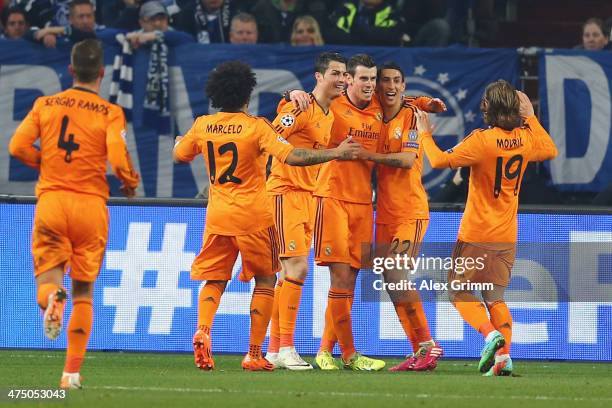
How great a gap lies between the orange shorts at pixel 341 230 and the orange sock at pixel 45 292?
3.13 m

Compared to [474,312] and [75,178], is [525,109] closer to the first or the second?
[474,312]

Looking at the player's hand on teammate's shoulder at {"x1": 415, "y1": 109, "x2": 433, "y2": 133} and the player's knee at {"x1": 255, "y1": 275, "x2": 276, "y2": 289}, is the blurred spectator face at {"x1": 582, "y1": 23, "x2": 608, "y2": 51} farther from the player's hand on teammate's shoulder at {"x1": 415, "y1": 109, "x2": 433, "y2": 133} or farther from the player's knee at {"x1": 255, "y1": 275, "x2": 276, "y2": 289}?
the player's knee at {"x1": 255, "y1": 275, "x2": 276, "y2": 289}

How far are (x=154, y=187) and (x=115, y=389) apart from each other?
21.8 feet

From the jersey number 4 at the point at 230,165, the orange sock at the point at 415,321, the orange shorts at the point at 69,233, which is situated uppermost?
the jersey number 4 at the point at 230,165

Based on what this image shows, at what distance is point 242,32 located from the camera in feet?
53.0

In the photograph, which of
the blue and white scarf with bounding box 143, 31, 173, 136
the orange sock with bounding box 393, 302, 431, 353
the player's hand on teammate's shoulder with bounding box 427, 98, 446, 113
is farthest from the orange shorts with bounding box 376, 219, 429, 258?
the blue and white scarf with bounding box 143, 31, 173, 136

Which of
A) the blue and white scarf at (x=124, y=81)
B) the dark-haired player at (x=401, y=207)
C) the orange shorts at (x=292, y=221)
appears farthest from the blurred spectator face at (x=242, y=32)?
the orange shorts at (x=292, y=221)

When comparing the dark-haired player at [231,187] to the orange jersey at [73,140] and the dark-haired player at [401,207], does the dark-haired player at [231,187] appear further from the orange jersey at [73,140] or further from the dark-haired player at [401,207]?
the orange jersey at [73,140]

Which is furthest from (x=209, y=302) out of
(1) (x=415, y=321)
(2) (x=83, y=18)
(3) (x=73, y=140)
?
(2) (x=83, y=18)

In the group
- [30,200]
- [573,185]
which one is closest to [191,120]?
[30,200]

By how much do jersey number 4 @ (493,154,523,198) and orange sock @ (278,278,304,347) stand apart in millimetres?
1797

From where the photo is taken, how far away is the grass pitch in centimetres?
839

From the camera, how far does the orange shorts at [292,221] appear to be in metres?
11.3

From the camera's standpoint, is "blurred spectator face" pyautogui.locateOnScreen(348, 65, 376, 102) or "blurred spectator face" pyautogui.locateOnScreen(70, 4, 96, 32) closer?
"blurred spectator face" pyautogui.locateOnScreen(348, 65, 376, 102)
